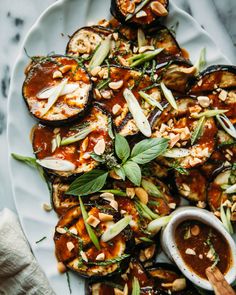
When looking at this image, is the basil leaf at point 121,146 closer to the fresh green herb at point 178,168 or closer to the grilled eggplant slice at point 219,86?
the fresh green herb at point 178,168

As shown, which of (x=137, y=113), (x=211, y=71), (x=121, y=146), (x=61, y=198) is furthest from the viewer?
(x=211, y=71)

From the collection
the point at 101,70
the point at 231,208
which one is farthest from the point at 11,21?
the point at 231,208

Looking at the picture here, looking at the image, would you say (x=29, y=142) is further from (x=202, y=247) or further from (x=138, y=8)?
(x=202, y=247)

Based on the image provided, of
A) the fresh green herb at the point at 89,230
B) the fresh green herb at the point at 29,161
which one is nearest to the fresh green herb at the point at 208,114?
the fresh green herb at the point at 89,230

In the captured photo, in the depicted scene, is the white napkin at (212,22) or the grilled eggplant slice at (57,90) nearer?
the grilled eggplant slice at (57,90)

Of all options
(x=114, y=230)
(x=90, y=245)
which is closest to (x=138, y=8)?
(x=114, y=230)

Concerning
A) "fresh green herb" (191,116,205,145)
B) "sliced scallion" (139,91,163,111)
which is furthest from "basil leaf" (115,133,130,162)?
"fresh green herb" (191,116,205,145)

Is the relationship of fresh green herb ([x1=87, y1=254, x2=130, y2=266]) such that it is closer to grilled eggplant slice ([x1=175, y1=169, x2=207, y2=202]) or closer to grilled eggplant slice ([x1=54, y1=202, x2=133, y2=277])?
grilled eggplant slice ([x1=54, y1=202, x2=133, y2=277])
